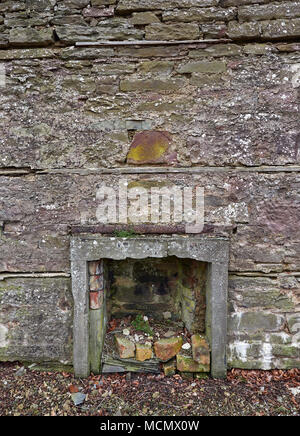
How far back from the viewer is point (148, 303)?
108 inches

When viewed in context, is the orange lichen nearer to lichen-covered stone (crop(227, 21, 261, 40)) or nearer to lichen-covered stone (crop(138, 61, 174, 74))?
lichen-covered stone (crop(138, 61, 174, 74))

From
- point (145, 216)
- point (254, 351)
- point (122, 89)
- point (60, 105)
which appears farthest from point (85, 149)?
point (254, 351)

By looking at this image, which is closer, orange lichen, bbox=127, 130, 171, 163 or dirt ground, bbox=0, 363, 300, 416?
dirt ground, bbox=0, 363, 300, 416

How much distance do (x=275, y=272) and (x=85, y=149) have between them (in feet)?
6.84

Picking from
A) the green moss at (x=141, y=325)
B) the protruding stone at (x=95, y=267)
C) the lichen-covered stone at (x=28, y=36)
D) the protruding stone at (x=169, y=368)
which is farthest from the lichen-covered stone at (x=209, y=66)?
the protruding stone at (x=169, y=368)

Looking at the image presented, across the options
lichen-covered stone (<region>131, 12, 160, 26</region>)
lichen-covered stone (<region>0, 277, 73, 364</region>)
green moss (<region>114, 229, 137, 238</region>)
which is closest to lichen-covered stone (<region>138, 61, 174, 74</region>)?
lichen-covered stone (<region>131, 12, 160, 26</region>)

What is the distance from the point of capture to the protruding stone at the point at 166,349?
240 centimetres

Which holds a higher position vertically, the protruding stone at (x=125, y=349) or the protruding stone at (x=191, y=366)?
the protruding stone at (x=125, y=349)

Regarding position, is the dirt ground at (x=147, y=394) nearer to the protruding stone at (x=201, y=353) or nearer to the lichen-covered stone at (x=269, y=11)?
the protruding stone at (x=201, y=353)

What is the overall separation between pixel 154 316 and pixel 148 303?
16cm

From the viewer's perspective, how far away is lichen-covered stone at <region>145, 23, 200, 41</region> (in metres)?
2.21

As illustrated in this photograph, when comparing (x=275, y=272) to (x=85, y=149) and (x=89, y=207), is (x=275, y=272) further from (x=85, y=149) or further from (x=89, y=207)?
(x=85, y=149)

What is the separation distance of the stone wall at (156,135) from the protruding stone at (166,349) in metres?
0.51

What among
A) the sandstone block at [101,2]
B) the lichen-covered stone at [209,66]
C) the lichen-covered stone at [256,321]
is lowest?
the lichen-covered stone at [256,321]
